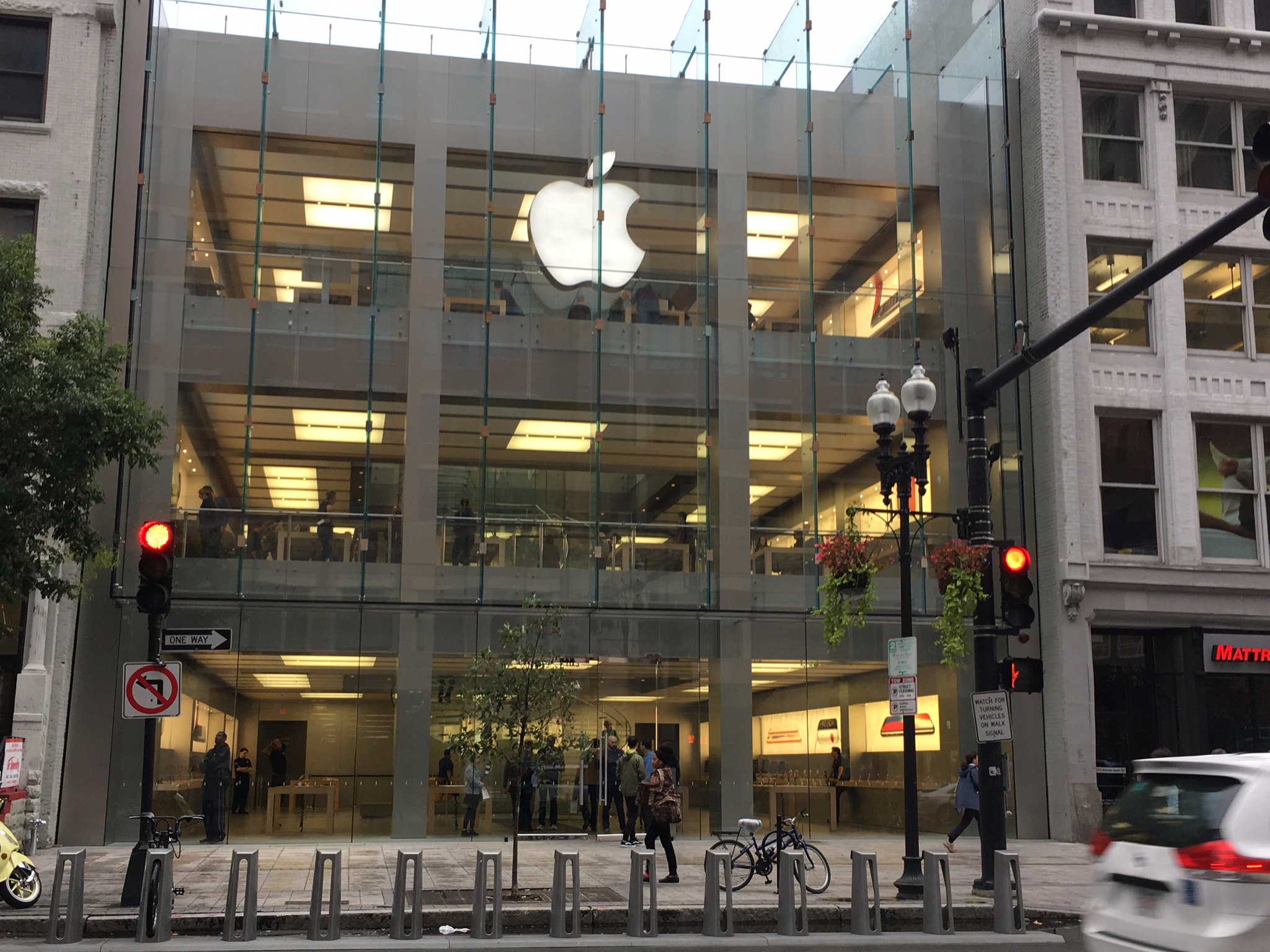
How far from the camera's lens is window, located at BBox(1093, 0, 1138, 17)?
28578mm

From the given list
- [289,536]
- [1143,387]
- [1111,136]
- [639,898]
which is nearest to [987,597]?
[639,898]

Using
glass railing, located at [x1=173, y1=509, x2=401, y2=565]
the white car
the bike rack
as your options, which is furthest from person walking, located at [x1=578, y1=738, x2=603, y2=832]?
the white car

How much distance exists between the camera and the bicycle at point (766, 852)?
1670cm

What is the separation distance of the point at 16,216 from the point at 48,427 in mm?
9094

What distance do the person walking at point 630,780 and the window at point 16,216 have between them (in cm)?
1392

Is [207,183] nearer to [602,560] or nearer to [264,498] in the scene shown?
[264,498]

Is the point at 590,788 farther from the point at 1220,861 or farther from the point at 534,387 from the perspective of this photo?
the point at 1220,861

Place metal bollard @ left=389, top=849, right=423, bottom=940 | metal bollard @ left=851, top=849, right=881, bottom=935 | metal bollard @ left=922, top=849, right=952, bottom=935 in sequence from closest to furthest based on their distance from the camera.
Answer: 1. metal bollard @ left=389, top=849, right=423, bottom=940
2. metal bollard @ left=851, top=849, right=881, bottom=935
3. metal bollard @ left=922, top=849, right=952, bottom=935

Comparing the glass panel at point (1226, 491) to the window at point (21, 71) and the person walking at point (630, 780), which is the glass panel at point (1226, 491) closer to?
the person walking at point (630, 780)

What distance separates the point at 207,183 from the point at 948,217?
15082mm

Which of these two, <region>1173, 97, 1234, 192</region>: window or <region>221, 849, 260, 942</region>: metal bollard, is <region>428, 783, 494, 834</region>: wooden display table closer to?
<region>221, 849, 260, 942</region>: metal bollard

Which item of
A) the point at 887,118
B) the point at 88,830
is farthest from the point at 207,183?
the point at 887,118

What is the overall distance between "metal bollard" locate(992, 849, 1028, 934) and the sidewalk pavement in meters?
1.06

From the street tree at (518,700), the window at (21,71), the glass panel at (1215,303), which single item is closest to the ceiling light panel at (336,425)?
the window at (21,71)
